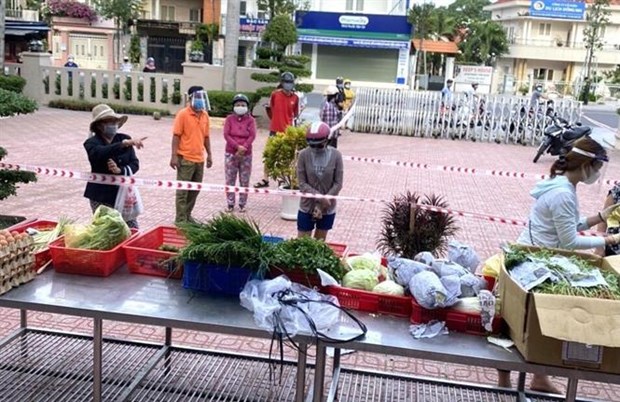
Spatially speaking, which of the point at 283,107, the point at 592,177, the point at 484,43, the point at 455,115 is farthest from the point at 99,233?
the point at 484,43

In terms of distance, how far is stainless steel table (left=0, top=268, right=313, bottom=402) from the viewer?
123 inches

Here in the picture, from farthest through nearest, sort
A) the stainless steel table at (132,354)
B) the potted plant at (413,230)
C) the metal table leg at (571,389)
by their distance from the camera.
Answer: the potted plant at (413,230) → the stainless steel table at (132,354) → the metal table leg at (571,389)

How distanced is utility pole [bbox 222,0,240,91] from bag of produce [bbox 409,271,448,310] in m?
16.8

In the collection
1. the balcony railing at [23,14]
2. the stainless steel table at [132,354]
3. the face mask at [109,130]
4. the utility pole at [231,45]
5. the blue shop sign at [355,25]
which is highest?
the blue shop sign at [355,25]

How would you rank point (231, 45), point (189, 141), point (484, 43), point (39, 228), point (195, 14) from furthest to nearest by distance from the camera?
point (484, 43), point (195, 14), point (231, 45), point (189, 141), point (39, 228)

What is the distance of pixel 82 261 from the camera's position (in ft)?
11.6

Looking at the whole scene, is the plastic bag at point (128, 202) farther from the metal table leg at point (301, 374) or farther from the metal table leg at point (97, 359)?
the metal table leg at point (301, 374)

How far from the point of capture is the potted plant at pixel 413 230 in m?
4.39

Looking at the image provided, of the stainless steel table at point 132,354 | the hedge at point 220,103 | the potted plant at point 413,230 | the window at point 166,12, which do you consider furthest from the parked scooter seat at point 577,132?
the window at point 166,12

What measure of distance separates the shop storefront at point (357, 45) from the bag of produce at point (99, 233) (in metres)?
40.1

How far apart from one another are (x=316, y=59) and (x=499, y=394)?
41511 millimetres

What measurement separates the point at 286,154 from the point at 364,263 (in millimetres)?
4788

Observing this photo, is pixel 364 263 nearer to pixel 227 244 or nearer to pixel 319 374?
pixel 319 374

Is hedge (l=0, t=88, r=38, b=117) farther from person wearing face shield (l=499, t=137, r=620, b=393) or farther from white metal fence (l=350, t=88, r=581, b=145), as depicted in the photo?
white metal fence (l=350, t=88, r=581, b=145)
